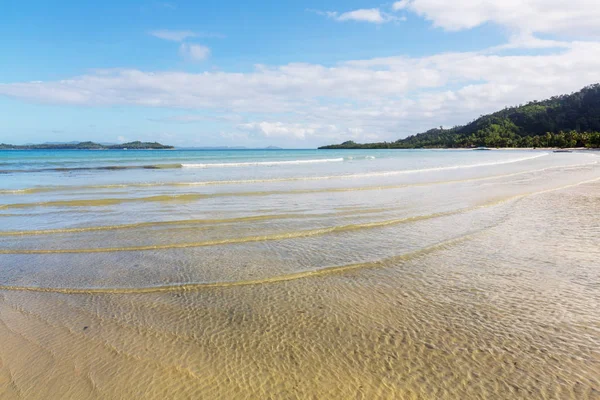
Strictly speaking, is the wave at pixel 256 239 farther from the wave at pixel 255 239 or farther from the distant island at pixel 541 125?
the distant island at pixel 541 125

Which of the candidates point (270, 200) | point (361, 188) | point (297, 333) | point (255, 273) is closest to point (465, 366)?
point (297, 333)

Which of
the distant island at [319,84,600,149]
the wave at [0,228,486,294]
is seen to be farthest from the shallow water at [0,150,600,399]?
the distant island at [319,84,600,149]

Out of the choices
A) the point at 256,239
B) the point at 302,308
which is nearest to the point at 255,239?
the point at 256,239

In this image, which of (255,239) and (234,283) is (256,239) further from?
(234,283)

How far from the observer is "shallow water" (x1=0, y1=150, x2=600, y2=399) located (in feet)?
11.4

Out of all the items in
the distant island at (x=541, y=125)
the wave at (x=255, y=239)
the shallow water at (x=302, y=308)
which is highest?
the distant island at (x=541, y=125)

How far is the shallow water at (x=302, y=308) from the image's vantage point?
11.4 feet

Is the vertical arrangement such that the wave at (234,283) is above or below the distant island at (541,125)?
below

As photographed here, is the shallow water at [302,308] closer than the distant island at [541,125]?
Yes

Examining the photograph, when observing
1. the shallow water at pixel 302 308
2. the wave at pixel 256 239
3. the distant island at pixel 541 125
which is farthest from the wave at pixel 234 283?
the distant island at pixel 541 125

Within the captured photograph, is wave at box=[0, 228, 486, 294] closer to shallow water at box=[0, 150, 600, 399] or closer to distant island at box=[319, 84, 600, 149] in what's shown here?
shallow water at box=[0, 150, 600, 399]

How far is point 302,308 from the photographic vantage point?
5066 mm

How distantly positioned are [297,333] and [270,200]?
11.3 m

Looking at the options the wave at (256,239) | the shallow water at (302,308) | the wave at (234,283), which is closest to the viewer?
the shallow water at (302,308)
